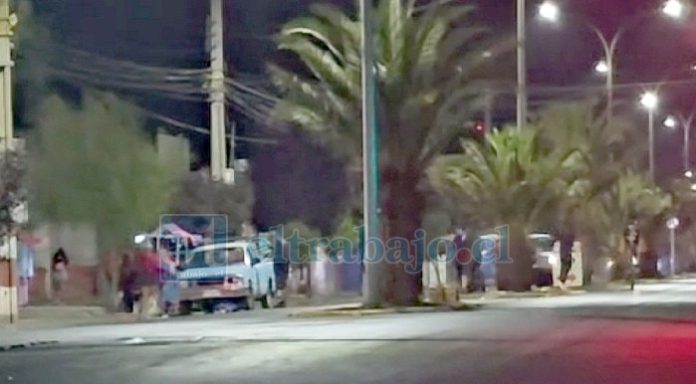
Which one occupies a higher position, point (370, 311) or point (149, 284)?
point (149, 284)

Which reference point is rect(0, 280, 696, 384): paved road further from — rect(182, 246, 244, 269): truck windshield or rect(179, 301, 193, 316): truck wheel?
rect(182, 246, 244, 269): truck windshield

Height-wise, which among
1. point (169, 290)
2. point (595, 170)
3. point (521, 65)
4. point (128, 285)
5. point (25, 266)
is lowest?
point (169, 290)

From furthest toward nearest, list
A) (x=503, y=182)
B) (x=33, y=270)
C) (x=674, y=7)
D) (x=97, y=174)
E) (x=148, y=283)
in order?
(x=674, y=7)
(x=503, y=182)
(x=33, y=270)
(x=97, y=174)
(x=148, y=283)

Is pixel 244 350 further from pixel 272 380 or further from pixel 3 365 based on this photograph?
pixel 272 380

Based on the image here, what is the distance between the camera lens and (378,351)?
73.3 ft

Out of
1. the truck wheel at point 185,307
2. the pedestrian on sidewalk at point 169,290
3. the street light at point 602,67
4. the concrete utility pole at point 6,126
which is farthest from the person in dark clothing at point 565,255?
the concrete utility pole at point 6,126

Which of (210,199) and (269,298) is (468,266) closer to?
(210,199)

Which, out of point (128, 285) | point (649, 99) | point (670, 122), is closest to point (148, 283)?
point (128, 285)

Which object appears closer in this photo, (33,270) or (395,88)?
(395,88)

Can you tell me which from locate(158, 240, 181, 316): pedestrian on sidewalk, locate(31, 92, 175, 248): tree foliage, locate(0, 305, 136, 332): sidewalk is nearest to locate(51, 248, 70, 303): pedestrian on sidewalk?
locate(31, 92, 175, 248): tree foliage

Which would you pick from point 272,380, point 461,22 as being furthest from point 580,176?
point 272,380

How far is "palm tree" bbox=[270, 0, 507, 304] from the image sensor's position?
3834cm

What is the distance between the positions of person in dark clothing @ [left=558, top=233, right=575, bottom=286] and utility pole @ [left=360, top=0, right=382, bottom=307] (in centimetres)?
2277

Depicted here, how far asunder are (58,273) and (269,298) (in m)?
6.97
